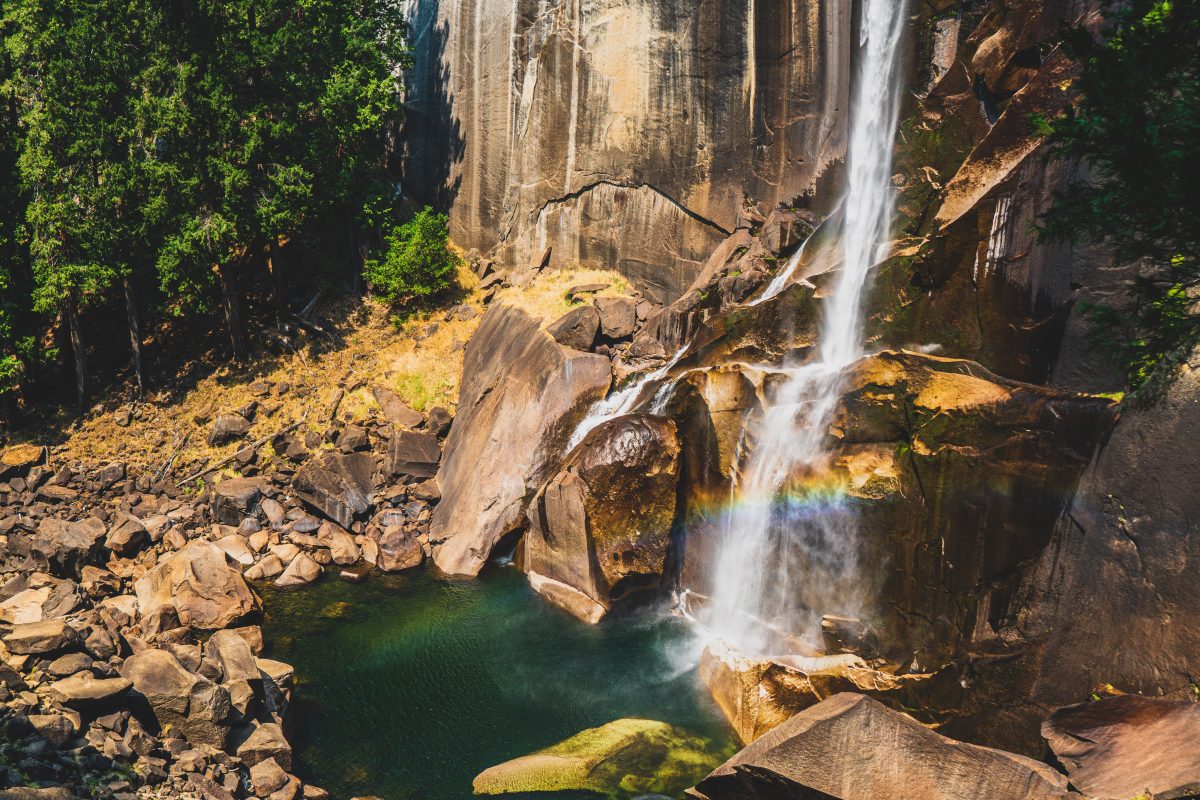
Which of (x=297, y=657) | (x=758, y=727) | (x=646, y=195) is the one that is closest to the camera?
(x=758, y=727)

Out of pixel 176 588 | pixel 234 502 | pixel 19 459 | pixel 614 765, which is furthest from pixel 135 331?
pixel 614 765

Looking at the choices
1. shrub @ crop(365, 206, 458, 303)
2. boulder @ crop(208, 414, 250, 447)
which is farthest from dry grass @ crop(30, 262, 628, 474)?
shrub @ crop(365, 206, 458, 303)

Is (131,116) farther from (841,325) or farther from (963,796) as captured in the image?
(963,796)

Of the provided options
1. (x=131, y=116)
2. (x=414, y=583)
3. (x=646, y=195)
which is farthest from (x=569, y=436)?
(x=131, y=116)

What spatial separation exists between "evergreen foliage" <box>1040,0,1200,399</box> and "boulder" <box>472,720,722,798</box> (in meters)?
10.4

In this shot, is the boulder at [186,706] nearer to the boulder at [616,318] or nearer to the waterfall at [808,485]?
the waterfall at [808,485]

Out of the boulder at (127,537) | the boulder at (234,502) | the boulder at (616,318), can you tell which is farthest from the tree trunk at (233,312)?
the boulder at (616,318)

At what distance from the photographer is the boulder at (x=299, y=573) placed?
76.9ft

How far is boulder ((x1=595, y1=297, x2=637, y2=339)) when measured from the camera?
28.6m

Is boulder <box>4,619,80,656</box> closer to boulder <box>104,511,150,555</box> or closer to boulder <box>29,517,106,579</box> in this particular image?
boulder <box>29,517,106,579</box>

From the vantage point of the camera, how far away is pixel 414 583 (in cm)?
2375

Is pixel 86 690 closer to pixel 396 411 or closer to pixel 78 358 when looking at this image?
pixel 396 411

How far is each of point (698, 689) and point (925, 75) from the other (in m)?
15.9

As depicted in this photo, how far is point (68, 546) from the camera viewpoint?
70.5 ft
